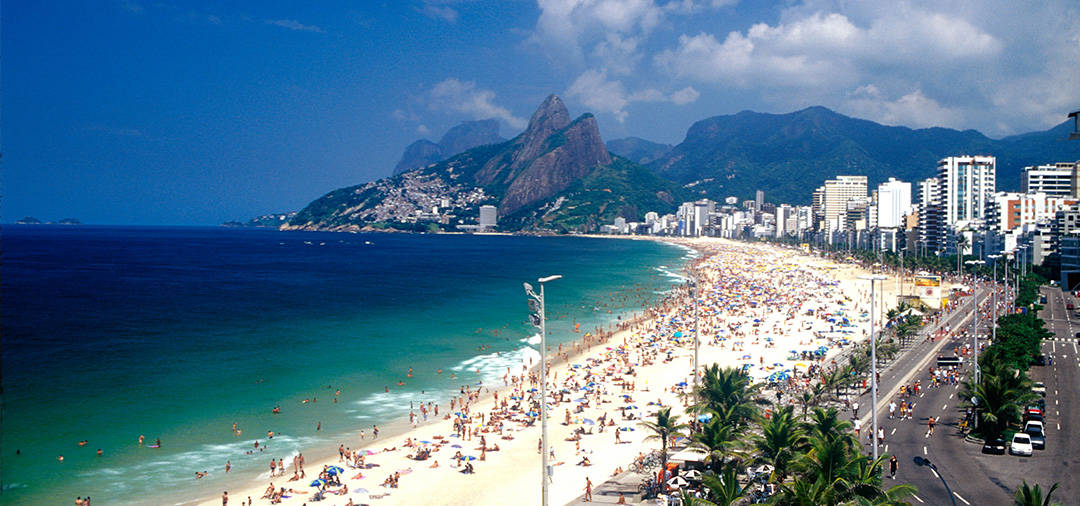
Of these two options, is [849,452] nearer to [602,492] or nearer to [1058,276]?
[602,492]

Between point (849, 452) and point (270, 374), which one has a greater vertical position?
point (849, 452)

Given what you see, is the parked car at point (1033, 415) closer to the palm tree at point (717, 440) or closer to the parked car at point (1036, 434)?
the parked car at point (1036, 434)

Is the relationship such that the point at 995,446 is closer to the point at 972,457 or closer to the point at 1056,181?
the point at 972,457

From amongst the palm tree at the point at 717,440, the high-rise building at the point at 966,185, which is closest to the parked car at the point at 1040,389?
the palm tree at the point at 717,440

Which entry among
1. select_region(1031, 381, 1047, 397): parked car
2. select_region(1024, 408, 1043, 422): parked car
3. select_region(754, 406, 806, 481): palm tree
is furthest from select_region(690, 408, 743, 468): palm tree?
select_region(1031, 381, 1047, 397): parked car

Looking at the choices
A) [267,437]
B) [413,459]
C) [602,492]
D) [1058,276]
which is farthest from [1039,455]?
[1058,276]

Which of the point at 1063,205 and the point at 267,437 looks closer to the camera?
the point at 267,437

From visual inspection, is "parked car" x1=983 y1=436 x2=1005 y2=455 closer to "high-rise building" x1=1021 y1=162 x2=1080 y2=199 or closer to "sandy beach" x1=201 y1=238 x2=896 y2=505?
"sandy beach" x1=201 y1=238 x2=896 y2=505
